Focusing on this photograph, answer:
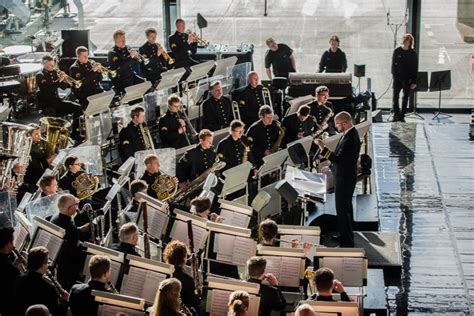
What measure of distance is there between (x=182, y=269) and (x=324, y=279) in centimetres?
138

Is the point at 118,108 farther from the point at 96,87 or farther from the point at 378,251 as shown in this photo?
the point at 378,251

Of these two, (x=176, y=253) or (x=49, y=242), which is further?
(x=49, y=242)

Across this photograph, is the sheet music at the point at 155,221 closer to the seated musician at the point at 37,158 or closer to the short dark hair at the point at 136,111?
the seated musician at the point at 37,158

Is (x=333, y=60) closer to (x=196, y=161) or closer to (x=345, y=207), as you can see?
(x=196, y=161)

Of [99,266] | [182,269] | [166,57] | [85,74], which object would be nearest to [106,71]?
[85,74]

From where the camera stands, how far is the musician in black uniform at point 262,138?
1409cm

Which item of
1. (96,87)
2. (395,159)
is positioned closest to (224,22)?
(96,87)

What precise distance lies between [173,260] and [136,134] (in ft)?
15.9

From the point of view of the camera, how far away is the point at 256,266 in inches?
354

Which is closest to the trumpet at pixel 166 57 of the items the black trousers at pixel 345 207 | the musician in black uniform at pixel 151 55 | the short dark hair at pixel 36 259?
the musician in black uniform at pixel 151 55

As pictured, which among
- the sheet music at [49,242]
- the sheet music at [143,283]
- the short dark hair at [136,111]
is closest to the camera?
the sheet music at [143,283]

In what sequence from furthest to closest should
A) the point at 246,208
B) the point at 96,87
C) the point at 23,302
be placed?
the point at 96,87 < the point at 246,208 < the point at 23,302

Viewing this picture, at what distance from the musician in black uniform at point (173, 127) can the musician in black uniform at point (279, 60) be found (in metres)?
4.05

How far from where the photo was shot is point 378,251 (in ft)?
38.6
